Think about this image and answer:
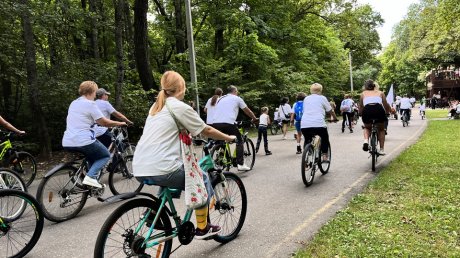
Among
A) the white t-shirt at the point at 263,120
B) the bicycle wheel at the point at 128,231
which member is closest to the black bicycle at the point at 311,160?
the white t-shirt at the point at 263,120

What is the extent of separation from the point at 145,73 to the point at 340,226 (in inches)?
515

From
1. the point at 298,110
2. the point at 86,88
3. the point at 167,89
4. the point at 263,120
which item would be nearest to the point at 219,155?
the point at 86,88

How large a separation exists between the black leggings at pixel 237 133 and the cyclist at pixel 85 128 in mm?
2985

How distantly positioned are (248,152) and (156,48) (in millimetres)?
16086

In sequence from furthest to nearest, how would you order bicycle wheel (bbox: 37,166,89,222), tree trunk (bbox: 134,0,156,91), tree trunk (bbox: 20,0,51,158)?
tree trunk (bbox: 134,0,156,91), tree trunk (bbox: 20,0,51,158), bicycle wheel (bbox: 37,166,89,222)

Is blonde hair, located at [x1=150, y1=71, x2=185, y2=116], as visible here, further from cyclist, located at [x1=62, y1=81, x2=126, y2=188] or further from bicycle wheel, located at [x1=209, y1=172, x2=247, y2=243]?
cyclist, located at [x1=62, y1=81, x2=126, y2=188]

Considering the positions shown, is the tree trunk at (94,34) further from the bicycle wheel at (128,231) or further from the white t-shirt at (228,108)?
the bicycle wheel at (128,231)

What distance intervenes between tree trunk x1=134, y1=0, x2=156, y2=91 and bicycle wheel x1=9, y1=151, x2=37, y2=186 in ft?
26.6

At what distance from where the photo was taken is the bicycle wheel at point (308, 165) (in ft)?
24.5

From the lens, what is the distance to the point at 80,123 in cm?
596

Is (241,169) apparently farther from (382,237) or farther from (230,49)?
(230,49)

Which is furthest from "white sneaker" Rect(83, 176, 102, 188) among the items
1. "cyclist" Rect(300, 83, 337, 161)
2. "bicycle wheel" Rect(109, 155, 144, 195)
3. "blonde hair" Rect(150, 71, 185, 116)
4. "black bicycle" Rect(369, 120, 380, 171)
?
"black bicycle" Rect(369, 120, 380, 171)

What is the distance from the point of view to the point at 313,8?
107 ft

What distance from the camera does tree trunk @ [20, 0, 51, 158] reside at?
1146cm
